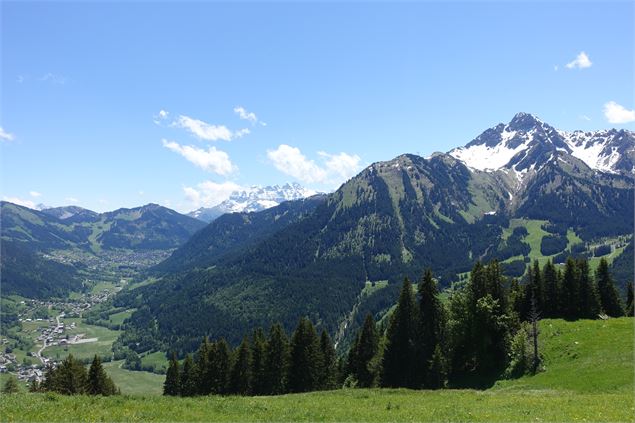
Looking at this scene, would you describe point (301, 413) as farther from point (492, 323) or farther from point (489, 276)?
point (489, 276)

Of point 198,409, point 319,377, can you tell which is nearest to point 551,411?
point 198,409

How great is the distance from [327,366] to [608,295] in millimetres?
56571

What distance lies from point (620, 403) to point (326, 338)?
5929 cm

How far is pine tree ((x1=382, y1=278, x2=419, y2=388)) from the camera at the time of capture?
67.4m

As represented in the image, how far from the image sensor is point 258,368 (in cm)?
7631

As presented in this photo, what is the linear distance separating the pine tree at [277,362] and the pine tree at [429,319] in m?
23.1

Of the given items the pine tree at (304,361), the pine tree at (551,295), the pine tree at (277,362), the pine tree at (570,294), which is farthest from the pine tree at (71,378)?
the pine tree at (570,294)

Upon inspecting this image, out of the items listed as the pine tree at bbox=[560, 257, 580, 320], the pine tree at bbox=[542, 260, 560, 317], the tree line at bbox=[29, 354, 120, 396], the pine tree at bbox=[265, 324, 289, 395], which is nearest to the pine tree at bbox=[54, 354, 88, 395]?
the tree line at bbox=[29, 354, 120, 396]

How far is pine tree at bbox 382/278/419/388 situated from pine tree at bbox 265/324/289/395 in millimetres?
Result: 17219

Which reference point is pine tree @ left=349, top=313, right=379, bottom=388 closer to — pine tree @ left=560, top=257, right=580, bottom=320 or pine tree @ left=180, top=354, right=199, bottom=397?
pine tree @ left=180, top=354, right=199, bottom=397

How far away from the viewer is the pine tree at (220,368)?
77812mm

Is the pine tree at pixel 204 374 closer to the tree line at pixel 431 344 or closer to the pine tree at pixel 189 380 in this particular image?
the tree line at pixel 431 344

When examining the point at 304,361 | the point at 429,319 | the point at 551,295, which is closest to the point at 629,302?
the point at 551,295

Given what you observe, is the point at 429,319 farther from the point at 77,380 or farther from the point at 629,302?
the point at 77,380
